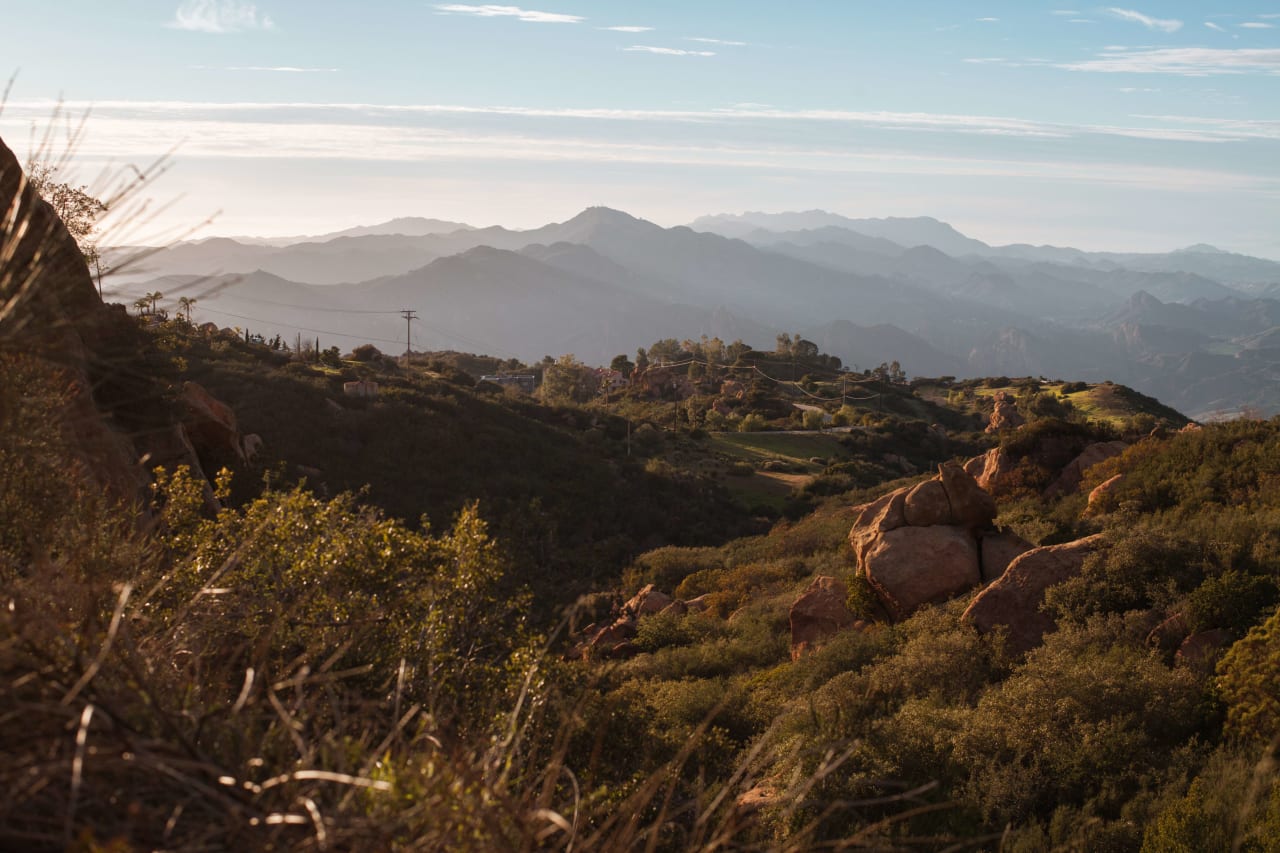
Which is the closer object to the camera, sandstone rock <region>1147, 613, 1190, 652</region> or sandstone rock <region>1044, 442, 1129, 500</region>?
sandstone rock <region>1147, 613, 1190, 652</region>

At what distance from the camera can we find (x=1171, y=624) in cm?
1361

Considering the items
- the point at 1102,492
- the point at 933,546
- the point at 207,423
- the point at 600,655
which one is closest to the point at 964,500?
the point at 933,546

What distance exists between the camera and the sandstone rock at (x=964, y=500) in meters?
18.9

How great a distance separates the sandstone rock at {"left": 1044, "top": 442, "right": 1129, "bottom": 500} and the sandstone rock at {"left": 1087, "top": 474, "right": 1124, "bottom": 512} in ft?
10.3

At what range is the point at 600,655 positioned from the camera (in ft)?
67.9

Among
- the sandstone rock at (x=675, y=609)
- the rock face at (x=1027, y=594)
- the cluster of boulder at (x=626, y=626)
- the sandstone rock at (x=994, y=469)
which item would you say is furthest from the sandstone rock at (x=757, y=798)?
the sandstone rock at (x=994, y=469)

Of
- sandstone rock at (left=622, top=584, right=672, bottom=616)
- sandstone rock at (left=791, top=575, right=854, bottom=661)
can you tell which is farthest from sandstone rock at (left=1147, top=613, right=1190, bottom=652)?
sandstone rock at (left=622, top=584, right=672, bottom=616)

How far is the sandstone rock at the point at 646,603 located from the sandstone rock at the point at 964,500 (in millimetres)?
8699

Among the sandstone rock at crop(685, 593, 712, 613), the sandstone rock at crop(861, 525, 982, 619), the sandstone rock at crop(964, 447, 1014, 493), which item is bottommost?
the sandstone rock at crop(685, 593, 712, 613)

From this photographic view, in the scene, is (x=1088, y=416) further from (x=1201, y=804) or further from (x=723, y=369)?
(x=1201, y=804)

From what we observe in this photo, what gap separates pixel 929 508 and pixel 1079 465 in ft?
33.1

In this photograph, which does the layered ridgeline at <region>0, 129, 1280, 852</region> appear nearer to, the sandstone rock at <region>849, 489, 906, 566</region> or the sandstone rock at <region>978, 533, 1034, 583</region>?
the sandstone rock at <region>978, 533, 1034, 583</region>

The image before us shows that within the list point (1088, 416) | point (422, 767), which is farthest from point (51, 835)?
point (1088, 416)

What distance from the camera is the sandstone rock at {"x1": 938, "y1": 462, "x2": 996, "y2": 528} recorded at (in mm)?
18922
